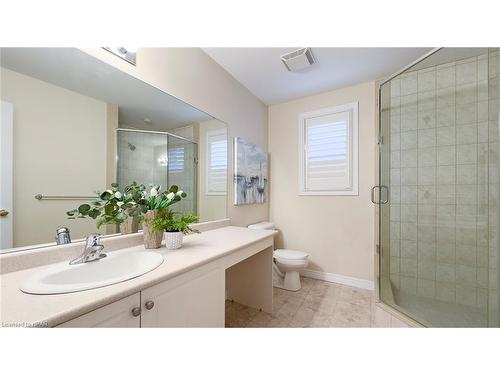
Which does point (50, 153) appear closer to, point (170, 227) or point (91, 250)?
point (91, 250)

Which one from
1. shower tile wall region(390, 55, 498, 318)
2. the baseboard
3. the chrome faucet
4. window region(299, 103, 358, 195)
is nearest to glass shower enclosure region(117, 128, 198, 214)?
the chrome faucet

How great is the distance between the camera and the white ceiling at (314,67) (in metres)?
1.71

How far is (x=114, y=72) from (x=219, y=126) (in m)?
0.94

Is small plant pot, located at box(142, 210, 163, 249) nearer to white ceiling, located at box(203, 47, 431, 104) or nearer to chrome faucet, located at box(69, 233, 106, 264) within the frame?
chrome faucet, located at box(69, 233, 106, 264)

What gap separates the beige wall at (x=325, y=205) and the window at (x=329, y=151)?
0.08 m

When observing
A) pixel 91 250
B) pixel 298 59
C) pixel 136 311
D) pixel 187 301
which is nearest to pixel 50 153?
pixel 91 250

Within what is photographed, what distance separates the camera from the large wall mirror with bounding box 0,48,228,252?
80 centimetres

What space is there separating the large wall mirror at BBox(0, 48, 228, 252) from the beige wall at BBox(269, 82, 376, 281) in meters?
1.70

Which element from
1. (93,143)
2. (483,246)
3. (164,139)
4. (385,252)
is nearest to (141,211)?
(93,143)

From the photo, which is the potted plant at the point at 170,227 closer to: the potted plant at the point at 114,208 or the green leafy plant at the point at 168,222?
the green leafy plant at the point at 168,222

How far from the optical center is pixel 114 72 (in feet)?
3.58

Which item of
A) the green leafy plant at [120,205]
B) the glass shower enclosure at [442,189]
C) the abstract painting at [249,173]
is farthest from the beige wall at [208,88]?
the glass shower enclosure at [442,189]

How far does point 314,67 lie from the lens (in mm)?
1920
